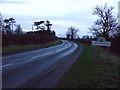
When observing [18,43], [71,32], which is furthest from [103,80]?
[71,32]

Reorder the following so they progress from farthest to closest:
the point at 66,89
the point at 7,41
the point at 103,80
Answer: the point at 7,41 → the point at 103,80 → the point at 66,89

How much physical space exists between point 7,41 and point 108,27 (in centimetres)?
3508

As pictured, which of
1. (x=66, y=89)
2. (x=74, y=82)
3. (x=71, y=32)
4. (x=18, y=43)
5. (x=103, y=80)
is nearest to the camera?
(x=66, y=89)

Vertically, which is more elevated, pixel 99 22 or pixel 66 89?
pixel 99 22

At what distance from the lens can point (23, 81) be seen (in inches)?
392

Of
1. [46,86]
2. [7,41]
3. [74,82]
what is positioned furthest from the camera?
[7,41]

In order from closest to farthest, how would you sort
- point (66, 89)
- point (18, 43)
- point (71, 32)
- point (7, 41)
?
1. point (66, 89)
2. point (7, 41)
3. point (18, 43)
4. point (71, 32)

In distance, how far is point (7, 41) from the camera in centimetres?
3678

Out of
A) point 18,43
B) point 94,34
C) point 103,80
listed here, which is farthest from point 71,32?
point 103,80

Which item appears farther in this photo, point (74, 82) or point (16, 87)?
point (74, 82)

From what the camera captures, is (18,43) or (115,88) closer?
(115,88)

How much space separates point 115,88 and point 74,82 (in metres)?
1.66

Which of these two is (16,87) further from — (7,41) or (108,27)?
(108,27)

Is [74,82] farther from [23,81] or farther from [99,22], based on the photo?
[99,22]
